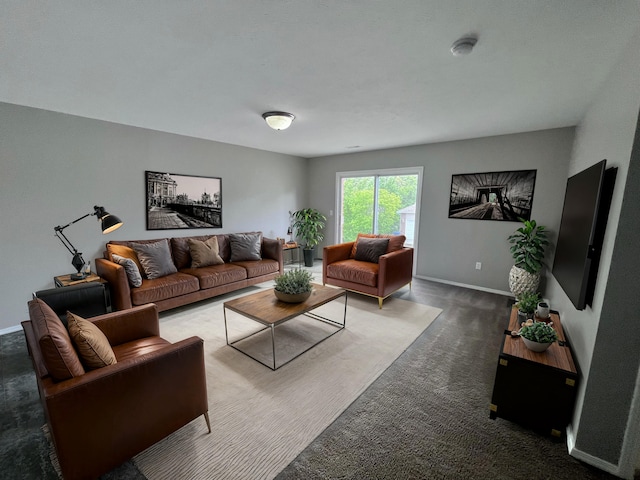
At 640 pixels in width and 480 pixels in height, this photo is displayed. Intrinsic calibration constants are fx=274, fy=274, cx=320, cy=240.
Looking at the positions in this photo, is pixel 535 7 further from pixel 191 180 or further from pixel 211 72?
pixel 191 180

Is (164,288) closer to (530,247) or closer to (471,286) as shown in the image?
(471,286)

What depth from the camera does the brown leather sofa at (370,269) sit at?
360 centimetres

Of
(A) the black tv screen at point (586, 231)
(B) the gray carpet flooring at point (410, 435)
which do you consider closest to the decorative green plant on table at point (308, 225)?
(B) the gray carpet flooring at point (410, 435)

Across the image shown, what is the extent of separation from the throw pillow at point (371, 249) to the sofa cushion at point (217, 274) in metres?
1.78

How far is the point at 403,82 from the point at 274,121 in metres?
1.42

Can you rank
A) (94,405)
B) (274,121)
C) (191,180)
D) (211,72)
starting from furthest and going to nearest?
1. (191,180)
2. (274,121)
3. (211,72)
4. (94,405)

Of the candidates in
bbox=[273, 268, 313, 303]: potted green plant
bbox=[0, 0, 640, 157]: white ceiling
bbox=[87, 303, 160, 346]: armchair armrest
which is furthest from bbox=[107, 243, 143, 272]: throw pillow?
bbox=[273, 268, 313, 303]: potted green plant

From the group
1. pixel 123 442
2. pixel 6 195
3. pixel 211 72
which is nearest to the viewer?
pixel 123 442

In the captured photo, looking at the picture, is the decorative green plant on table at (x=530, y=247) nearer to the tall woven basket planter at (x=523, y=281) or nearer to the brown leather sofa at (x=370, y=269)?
the tall woven basket planter at (x=523, y=281)

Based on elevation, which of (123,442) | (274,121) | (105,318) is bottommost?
(123,442)

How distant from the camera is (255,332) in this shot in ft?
9.67

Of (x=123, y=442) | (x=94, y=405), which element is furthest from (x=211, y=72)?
(x=123, y=442)

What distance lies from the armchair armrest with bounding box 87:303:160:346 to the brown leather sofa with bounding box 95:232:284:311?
115 centimetres

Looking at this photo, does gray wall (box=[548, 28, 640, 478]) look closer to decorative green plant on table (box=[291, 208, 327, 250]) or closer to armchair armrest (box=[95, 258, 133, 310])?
armchair armrest (box=[95, 258, 133, 310])
